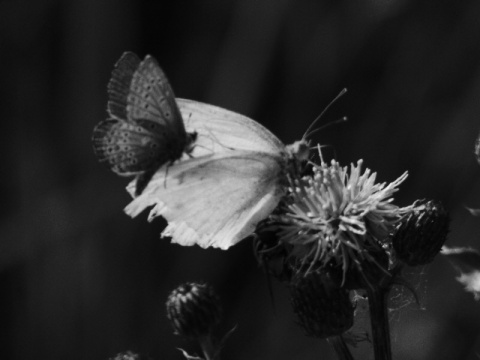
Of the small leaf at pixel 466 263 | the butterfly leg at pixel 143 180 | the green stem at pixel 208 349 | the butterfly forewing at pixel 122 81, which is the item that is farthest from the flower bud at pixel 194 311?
the small leaf at pixel 466 263

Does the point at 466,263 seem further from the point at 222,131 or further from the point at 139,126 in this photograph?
the point at 139,126

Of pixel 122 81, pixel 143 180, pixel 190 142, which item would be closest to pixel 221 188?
pixel 190 142

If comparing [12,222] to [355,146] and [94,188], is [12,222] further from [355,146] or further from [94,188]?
[355,146]

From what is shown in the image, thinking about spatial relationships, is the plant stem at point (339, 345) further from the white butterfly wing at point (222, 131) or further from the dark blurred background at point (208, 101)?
the dark blurred background at point (208, 101)

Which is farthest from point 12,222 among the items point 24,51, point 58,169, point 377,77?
point 377,77

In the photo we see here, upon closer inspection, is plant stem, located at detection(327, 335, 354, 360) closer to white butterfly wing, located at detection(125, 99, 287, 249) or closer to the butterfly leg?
white butterfly wing, located at detection(125, 99, 287, 249)

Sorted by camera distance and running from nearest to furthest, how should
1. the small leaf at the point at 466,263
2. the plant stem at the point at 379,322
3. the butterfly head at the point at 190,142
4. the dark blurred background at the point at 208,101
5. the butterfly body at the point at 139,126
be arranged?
the plant stem at the point at 379,322, the small leaf at the point at 466,263, the butterfly body at the point at 139,126, the butterfly head at the point at 190,142, the dark blurred background at the point at 208,101

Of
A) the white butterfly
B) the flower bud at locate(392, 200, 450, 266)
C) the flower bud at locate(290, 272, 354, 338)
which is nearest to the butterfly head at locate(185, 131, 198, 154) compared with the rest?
the white butterfly
